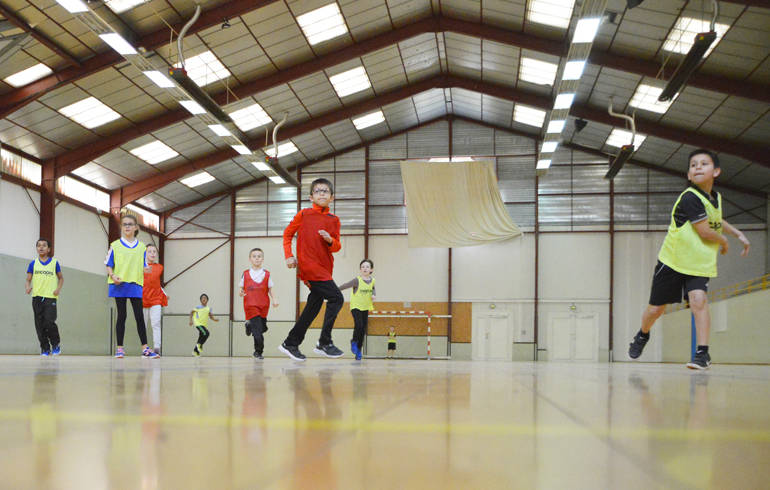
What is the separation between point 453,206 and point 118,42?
12.4m

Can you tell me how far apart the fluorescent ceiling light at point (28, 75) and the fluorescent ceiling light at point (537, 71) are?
13778mm

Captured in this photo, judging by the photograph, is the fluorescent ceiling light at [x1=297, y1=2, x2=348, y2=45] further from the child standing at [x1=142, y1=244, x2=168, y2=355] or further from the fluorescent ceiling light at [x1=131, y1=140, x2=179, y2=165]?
the child standing at [x1=142, y1=244, x2=168, y2=355]

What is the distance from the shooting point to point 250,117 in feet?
75.8

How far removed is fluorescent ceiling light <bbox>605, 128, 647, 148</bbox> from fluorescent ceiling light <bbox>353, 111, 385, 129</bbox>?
8.90 metres

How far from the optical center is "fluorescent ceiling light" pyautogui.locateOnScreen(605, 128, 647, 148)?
81.6 feet

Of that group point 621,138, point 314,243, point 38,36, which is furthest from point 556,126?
point 314,243

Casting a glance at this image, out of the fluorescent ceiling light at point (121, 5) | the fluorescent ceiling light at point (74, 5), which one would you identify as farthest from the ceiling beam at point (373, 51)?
the fluorescent ceiling light at point (74, 5)

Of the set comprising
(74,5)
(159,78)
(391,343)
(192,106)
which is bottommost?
(391,343)

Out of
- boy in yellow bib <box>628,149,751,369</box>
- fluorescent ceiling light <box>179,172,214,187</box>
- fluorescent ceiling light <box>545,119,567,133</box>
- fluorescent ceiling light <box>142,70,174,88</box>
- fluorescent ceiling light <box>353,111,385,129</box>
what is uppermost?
fluorescent ceiling light <box>353,111,385,129</box>

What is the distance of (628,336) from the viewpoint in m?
27.0

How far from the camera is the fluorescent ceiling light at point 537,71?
21.2 meters

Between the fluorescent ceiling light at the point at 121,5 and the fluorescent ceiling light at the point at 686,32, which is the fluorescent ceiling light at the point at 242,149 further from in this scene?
the fluorescent ceiling light at the point at 686,32

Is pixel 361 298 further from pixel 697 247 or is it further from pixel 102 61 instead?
pixel 102 61

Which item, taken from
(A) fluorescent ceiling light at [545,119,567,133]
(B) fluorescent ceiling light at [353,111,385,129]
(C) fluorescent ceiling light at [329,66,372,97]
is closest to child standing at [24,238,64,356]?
(C) fluorescent ceiling light at [329,66,372,97]
